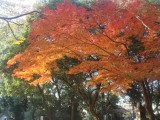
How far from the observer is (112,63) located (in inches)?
490

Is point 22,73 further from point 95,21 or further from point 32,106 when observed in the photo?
point 32,106

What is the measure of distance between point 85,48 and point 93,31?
4.40ft

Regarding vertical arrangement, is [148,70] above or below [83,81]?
below

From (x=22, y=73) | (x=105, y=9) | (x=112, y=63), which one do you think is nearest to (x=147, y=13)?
(x=105, y=9)

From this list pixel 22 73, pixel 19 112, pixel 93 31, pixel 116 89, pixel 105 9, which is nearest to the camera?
pixel 105 9

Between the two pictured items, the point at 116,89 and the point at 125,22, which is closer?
the point at 125,22

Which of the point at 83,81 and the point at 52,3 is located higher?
the point at 52,3

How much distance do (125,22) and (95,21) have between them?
141 cm

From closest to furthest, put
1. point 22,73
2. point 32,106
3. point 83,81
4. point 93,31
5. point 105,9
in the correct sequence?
point 105,9 < point 93,31 < point 22,73 < point 83,81 < point 32,106

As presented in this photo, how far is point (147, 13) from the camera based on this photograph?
12281 mm

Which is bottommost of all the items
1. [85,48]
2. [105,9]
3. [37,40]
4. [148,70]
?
[148,70]

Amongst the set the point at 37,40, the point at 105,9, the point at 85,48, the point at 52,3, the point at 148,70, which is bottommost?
the point at 148,70

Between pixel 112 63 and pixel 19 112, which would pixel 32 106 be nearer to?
pixel 19 112

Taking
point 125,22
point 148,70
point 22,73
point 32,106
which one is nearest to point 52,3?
point 22,73
